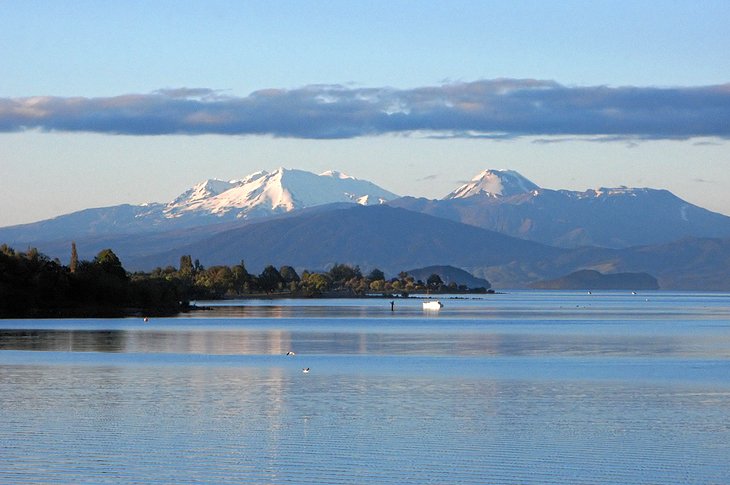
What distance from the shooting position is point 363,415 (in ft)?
131

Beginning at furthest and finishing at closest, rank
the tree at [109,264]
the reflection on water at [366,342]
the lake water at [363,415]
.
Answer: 1. the tree at [109,264]
2. the reflection on water at [366,342]
3. the lake water at [363,415]

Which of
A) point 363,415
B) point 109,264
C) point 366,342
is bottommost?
point 363,415

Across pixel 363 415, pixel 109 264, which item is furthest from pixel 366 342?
pixel 109 264

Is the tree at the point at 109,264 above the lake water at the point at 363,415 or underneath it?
above

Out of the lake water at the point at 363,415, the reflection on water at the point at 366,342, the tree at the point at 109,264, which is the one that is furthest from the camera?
the tree at the point at 109,264

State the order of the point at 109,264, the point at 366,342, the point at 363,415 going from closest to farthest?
the point at 363,415 < the point at 366,342 < the point at 109,264

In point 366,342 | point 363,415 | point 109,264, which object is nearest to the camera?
point 363,415

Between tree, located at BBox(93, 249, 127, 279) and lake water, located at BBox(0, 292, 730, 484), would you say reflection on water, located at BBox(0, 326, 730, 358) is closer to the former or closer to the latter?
lake water, located at BBox(0, 292, 730, 484)

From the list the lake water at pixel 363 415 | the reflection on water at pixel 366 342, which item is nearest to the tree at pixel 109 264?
the reflection on water at pixel 366 342

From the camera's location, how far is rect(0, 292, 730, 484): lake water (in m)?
30.3

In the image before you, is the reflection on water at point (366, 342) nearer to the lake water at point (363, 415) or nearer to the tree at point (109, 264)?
the lake water at point (363, 415)

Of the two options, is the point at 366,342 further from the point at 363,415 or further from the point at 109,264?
the point at 109,264

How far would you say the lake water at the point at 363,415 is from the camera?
3028cm

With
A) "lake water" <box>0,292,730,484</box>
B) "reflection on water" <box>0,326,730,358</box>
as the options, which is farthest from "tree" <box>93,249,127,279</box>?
"lake water" <box>0,292,730,484</box>
